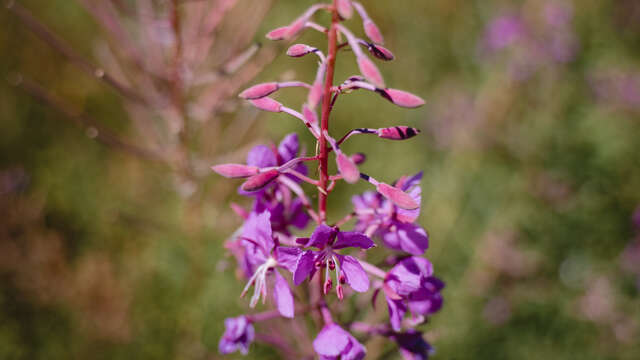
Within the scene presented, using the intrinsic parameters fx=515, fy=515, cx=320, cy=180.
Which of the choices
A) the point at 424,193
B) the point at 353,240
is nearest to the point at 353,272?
the point at 353,240

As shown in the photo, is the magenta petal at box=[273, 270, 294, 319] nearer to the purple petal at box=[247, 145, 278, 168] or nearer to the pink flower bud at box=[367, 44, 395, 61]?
the purple petal at box=[247, 145, 278, 168]

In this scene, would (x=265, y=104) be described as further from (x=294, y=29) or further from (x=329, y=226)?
(x=329, y=226)

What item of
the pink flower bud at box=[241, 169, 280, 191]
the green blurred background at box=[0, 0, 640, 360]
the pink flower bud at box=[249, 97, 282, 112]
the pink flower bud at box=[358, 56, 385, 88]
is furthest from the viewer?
the green blurred background at box=[0, 0, 640, 360]

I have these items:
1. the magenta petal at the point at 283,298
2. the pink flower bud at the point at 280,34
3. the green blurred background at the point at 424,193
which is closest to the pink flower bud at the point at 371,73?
the pink flower bud at the point at 280,34

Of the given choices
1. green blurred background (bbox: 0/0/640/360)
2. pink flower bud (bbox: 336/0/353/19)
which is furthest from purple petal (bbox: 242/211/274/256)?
green blurred background (bbox: 0/0/640/360)

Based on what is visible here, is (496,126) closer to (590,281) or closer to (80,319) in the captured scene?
(590,281)

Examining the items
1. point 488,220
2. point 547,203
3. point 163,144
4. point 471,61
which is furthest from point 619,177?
point 163,144
